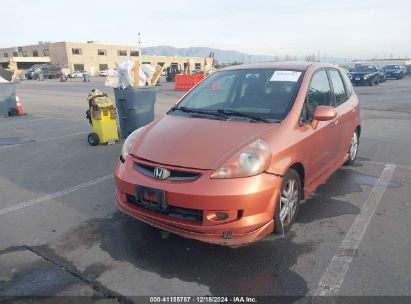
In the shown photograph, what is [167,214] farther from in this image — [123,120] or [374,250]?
[123,120]

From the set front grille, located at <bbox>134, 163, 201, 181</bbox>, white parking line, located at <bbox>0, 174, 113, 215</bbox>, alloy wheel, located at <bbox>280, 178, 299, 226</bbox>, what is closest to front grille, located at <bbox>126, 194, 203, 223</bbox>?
front grille, located at <bbox>134, 163, 201, 181</bbox>

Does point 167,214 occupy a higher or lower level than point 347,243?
higher

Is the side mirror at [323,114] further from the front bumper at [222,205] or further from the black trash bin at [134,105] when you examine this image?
the black trash bin at [134,105]

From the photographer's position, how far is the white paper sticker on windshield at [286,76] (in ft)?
13.7

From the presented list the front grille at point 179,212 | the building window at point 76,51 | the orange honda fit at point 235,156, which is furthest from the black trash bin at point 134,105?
the building window at point 76,51

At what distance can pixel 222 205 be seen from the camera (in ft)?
9.71

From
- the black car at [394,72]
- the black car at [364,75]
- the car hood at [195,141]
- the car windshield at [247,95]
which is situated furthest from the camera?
the black car at [394,72]

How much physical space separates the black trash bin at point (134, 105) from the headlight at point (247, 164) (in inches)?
209

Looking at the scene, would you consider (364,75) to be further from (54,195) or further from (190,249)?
(190,249)

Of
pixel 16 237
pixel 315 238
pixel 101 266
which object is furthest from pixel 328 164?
pixel 16 237

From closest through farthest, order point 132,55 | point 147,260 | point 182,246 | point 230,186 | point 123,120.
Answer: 1. point 230,186
2. point 147,260
3. point 182,246
4. point 123,120
5. point 132,55

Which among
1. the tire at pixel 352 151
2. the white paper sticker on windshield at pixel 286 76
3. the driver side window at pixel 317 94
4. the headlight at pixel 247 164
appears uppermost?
the white paper sticker on windshield at pixel 286 76

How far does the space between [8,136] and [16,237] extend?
650 cm

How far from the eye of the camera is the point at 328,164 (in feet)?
15.0
